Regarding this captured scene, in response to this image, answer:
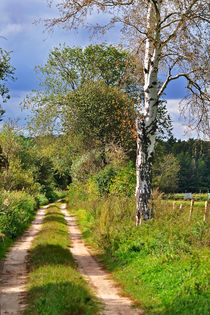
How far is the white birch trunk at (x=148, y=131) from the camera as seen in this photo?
1264 cm

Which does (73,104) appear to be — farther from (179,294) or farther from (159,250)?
(179,294)

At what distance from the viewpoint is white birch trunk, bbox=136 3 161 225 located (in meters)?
12.6

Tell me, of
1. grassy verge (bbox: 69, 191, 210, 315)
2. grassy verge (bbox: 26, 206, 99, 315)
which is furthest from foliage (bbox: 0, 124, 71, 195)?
grassy verge (bbox: 26, 206, 99, 315)

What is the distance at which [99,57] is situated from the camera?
34.6m

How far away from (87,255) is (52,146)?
21722mm

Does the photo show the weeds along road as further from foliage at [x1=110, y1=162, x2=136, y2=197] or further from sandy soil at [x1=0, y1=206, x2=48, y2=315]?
foliage at [x1=110, y1=162, x2=136, y2=197]

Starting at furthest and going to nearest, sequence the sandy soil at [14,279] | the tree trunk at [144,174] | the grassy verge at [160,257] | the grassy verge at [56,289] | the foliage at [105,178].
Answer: the foliage at [105,178] → the tree trunk at [144,174] → the sandy soil at [14,279] → the grassy verge at [160,257] → the grassy verge at [56,289]

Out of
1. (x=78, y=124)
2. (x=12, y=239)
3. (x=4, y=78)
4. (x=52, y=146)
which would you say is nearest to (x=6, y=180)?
(x=52, y=146)

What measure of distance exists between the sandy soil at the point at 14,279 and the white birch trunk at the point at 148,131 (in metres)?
4.60

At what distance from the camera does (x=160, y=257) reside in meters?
8.95

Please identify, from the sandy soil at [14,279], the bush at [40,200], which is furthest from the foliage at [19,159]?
the sandy soil at [14,279]

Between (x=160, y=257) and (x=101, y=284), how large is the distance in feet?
5.80

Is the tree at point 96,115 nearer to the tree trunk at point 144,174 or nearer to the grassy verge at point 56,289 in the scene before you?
the tree trunk at point 144,174

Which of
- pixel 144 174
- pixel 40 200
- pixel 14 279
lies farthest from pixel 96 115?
pixel 14 279
